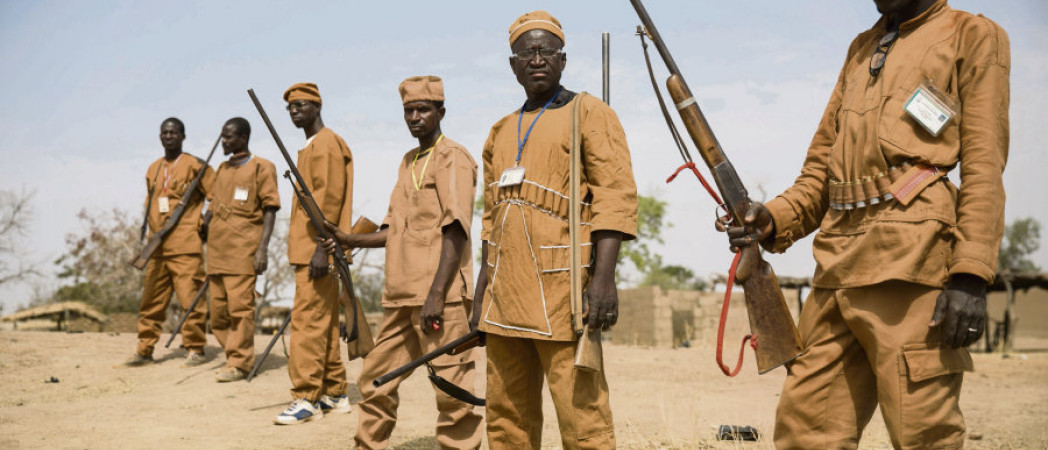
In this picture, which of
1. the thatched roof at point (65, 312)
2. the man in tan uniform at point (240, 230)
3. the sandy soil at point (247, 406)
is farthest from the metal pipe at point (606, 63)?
the thatched roof at point (65, 312)

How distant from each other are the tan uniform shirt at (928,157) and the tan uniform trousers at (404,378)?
80.7 inches

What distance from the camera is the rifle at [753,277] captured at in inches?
104

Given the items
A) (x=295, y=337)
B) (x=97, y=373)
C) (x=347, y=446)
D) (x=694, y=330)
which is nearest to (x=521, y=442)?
(x=347, y=446)

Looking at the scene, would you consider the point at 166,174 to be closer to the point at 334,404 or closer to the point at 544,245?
the point at 334,404

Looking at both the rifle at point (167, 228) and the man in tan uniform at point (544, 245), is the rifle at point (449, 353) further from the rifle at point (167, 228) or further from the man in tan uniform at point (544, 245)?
the rifle at point (167, 228)

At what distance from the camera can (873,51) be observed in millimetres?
2715

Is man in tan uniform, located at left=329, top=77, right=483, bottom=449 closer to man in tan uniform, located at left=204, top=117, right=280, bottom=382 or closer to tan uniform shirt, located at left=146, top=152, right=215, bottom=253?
man in tan uniform, located at left=204, top=117, right=280, bottom=382

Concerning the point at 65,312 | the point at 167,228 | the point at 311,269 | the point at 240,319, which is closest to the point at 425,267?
the point at 311,269

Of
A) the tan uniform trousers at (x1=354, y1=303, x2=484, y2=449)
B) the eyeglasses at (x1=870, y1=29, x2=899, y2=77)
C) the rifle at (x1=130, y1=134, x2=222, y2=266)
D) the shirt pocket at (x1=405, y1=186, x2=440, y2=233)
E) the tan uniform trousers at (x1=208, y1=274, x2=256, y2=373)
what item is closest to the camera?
the eyeglasses at (x1=870, y1=29, x2=899, y2=77)

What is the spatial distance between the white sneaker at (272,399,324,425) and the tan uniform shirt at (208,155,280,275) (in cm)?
223

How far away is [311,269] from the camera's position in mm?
5586

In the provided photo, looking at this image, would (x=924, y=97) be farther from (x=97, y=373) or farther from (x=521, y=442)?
(x=97, y=373)

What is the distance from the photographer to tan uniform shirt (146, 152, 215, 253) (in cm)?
851

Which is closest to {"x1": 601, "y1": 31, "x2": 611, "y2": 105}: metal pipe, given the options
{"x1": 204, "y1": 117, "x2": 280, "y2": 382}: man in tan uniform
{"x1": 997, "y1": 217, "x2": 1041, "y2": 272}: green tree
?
{"x1": 204, "y1": 117, "x2": 280, "y2": 382}: man in tan uniform
